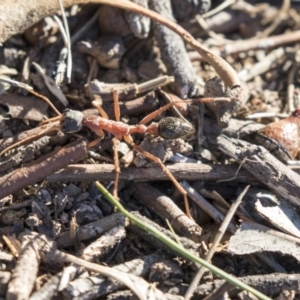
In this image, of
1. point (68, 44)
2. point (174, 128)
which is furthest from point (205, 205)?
point (68, 44)

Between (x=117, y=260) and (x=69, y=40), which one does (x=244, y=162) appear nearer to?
(x=117, y=260)

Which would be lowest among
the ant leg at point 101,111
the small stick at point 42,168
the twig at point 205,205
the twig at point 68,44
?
the twig at point 205,205

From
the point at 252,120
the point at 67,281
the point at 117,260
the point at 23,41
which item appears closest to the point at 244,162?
the point at 252,120

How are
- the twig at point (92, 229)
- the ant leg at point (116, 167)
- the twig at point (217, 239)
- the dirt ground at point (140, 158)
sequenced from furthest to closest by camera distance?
the ant leg at point (116, 167)
the twig at point (92, 229)
the dirt ground at point (140, 158)
the twig at point (217, 239)

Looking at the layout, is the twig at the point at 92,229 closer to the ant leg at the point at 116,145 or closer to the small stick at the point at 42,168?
the ant leg at the point at 116,145

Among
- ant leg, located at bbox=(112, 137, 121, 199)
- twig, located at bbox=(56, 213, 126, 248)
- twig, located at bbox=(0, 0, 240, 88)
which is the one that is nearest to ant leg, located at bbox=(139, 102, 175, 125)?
ant leg, located at bbox=(112, 137, 121, 199)

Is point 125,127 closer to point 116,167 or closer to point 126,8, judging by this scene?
point 116,167

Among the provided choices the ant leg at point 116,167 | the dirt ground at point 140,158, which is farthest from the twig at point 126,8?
the ant leg at point 116,167
